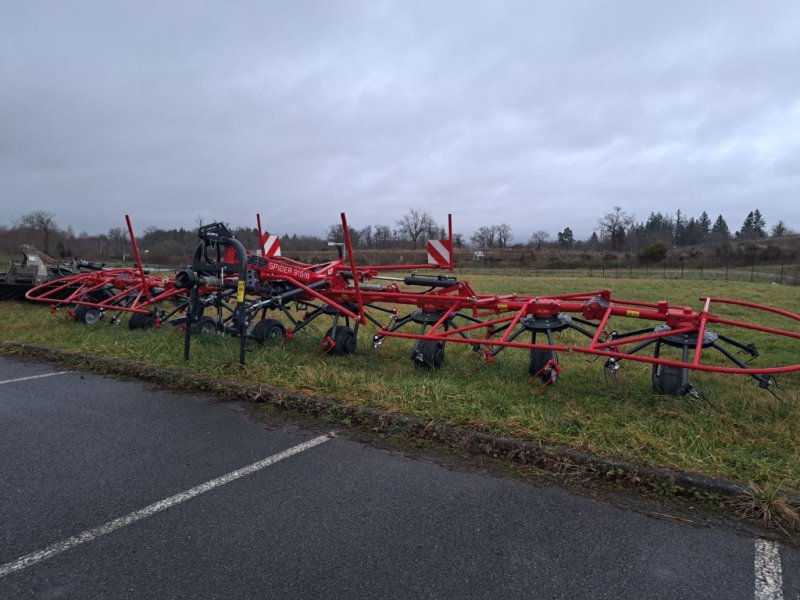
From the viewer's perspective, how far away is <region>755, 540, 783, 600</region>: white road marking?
2.40 metres

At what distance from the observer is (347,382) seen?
5.26 m

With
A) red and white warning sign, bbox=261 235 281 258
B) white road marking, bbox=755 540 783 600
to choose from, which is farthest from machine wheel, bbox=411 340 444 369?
white road marking, bbox=755 540 783 600

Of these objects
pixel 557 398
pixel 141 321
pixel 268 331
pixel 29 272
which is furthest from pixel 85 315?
pixel 557 398

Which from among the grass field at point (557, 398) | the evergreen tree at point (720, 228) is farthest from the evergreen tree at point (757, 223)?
the grass field at point (557, 398)

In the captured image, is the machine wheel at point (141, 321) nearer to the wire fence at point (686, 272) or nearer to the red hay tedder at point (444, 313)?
the red hay tedder at point (444, 313)

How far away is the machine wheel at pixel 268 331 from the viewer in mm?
7238

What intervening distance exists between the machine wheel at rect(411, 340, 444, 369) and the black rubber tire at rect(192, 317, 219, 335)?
3.62 meters

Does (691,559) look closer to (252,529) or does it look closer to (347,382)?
(252,529)

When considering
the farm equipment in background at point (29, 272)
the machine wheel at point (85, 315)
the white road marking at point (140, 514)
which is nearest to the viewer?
the white road marking at point (140, 514)

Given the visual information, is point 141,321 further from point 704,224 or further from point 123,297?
point 704,224

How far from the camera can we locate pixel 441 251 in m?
6.28

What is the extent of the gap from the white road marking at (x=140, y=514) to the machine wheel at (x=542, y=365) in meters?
2.33

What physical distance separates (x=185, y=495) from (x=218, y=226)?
395cm

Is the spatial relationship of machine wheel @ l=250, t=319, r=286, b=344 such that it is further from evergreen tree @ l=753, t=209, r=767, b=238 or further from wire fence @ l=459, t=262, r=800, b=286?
evergreen tree @ l=753, t=209, r=767, b=238
